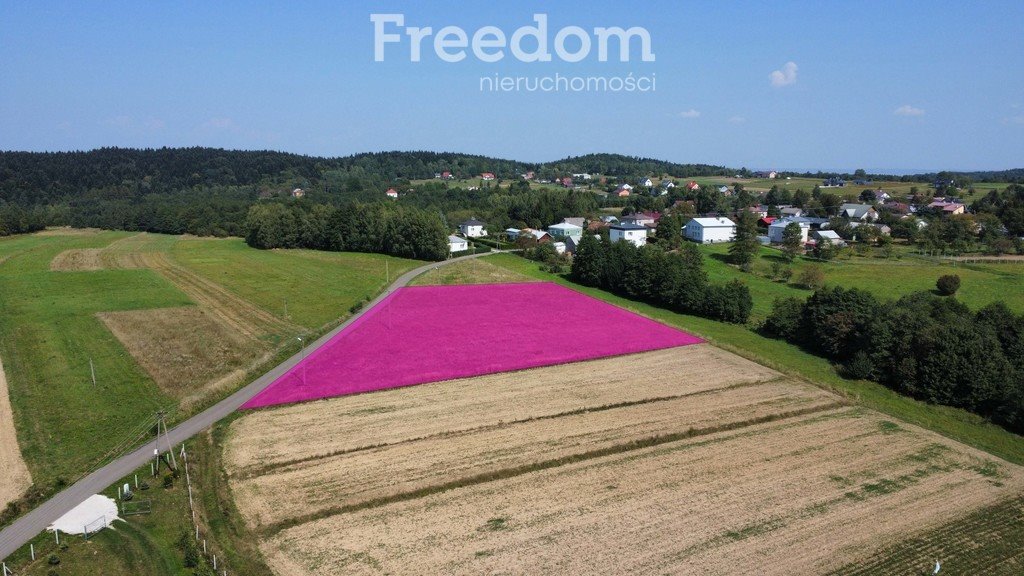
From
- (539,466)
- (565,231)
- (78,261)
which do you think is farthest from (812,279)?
(78,261)

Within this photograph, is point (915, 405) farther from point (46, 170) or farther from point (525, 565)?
point (46, 170)

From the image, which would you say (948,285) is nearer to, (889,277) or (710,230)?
(889,277)

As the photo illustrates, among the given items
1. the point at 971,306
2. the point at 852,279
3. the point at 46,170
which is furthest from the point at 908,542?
the point at 46,170

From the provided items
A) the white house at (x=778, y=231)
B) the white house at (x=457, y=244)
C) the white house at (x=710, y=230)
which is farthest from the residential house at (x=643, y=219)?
the white house at (x=457, y=244)

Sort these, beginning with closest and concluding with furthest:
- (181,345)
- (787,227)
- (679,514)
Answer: (679,514)
(181,345)
(787,227)

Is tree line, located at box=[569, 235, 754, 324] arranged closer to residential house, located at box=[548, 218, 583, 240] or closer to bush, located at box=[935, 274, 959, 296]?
bush, located at box=[935, 274, 959, 296]

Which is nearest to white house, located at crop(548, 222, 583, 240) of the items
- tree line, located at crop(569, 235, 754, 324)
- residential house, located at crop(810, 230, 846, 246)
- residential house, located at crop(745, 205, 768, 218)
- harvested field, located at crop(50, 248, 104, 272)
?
tree line, located at crop(569, 235, 754, 324)

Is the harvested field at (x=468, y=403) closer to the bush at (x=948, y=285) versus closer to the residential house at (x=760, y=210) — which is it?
the bush at (x=948, y=285)
